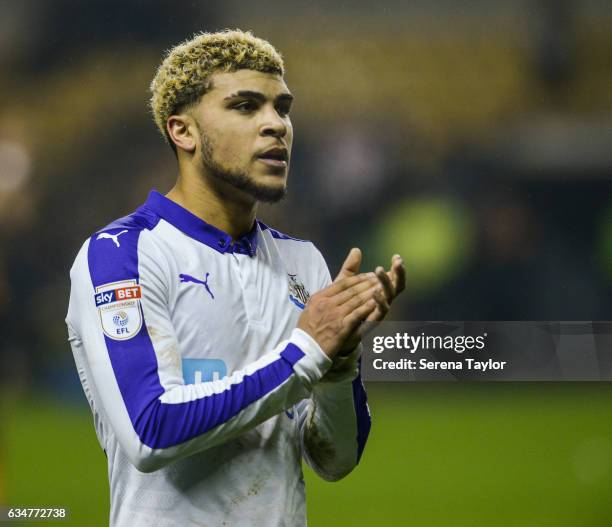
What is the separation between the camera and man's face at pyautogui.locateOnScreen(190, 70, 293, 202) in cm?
163


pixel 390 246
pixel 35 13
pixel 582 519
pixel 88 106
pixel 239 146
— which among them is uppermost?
pixel 35 13

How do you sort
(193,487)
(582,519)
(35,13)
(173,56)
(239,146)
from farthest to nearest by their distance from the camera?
1. (35,13)
2. (582,519)
3. (173,56)
4. (239,146)
5. (193,487)

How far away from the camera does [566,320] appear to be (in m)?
3.26

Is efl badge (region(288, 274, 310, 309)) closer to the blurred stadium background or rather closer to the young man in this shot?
the young man

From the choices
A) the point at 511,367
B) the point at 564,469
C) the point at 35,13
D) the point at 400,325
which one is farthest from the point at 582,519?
the point at 35,13

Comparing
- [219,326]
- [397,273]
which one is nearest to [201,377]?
[219,326]

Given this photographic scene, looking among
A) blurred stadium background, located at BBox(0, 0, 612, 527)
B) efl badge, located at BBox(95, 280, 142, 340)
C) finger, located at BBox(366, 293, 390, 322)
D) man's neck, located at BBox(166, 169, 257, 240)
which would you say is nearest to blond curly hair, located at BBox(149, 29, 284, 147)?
man's neck, located at BBox(166, 169, 257, 240)

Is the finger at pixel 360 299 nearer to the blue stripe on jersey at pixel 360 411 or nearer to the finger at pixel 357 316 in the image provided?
the finger at pixel 357 316

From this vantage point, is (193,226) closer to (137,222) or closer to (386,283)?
(137,222)

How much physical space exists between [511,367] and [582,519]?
0.59m

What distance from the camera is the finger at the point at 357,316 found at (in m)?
1.38

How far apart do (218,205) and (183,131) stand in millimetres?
167

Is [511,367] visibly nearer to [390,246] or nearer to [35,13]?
[390,246]

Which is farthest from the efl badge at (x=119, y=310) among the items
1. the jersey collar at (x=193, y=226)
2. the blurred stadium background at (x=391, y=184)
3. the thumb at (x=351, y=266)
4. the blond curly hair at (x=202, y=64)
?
the blurred stadium background at (x=391, y=184)
